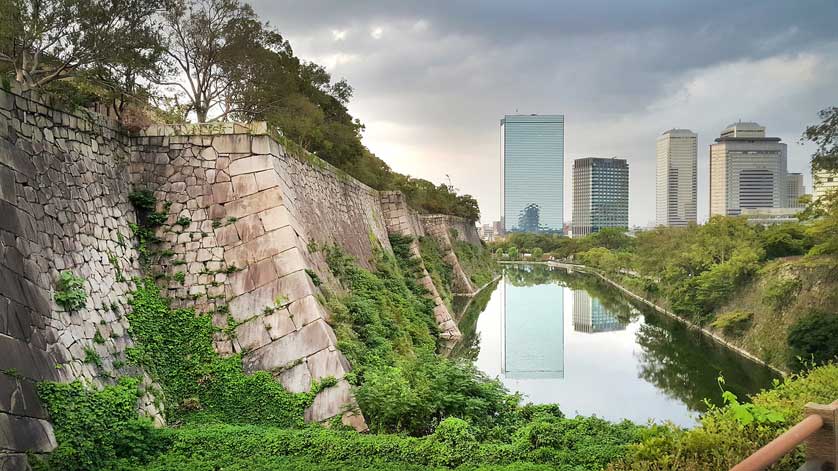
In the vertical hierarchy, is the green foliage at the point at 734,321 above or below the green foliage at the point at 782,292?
below

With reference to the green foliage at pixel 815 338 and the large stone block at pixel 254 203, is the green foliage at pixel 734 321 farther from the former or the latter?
the large stone block at pixel 254 203

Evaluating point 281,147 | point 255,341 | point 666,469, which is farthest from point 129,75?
point 666,469

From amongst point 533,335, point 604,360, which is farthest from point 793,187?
point 604,360

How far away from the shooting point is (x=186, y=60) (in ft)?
54.5

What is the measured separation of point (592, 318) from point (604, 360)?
10.2 meters

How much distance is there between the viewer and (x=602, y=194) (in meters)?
168

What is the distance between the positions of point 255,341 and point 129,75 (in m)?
5.70

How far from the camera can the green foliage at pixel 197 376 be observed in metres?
7.18

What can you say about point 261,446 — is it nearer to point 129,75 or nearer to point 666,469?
point 666,469

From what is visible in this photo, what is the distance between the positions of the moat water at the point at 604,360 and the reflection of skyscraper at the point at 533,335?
0.04m

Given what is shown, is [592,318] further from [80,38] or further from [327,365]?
[80,38]

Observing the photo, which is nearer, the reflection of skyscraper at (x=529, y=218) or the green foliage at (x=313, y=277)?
the green foliage at (x=313, y=277)

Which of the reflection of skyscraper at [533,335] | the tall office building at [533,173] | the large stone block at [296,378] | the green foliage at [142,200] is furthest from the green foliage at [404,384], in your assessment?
the tall office building at [533,173]

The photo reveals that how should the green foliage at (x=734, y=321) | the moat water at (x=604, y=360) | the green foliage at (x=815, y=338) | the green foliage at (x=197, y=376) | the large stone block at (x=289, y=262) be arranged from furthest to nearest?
the green foliage at (x=734, y=321) < the green foliage at (x=815, y=338) < the moat water at (x=604, y=360) < the large stone block at (x=289, y=262) < the green foliage at (x=197, y=376)
